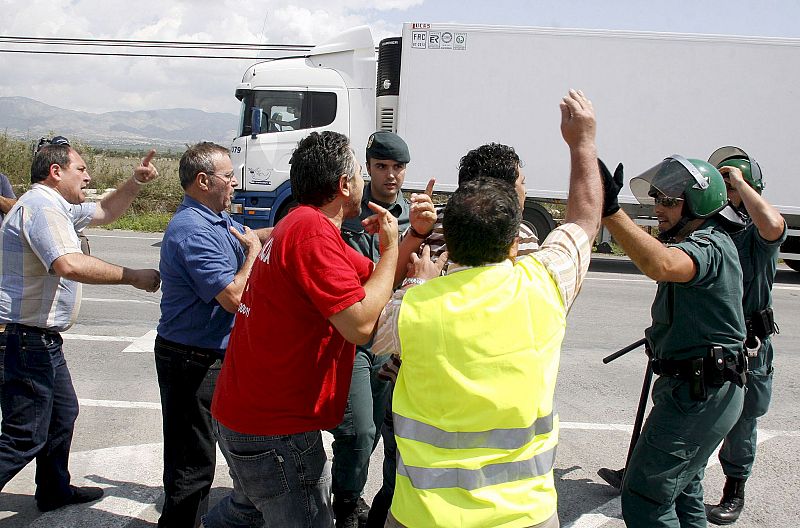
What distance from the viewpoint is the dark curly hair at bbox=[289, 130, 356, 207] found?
2488 mm

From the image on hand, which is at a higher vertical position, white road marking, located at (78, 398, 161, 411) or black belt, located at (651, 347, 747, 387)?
black belt, located at (651, 347, 747, 387)

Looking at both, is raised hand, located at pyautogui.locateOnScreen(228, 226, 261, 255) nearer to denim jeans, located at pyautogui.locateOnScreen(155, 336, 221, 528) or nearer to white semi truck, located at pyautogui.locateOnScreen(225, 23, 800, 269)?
denim jeans, located at pyautogui.locateOnScreen(155, 336, 221, 528)

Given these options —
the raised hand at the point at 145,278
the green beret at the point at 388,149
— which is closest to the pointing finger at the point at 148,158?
the raised hand at the point at 145,278

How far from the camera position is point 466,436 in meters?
1.91

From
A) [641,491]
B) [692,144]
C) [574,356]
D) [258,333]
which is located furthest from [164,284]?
[692,144]

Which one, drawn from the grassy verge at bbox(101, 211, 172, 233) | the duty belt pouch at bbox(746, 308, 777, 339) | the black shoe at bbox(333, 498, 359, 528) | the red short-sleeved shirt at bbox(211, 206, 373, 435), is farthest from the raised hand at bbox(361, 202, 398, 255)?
the grassy verge at bbox(101, 211, 172, 233)

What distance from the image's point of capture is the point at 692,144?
1277cm

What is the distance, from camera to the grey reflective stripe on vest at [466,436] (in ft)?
6.27

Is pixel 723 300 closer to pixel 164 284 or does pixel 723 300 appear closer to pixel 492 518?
pixel 492 518

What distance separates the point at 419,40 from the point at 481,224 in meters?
11.5

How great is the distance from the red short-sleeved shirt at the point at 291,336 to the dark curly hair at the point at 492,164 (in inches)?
31.2

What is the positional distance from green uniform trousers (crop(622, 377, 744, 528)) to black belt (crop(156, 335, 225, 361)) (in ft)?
6.13

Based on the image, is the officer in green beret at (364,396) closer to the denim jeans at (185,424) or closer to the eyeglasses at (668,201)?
the denim jeans at (185,424)

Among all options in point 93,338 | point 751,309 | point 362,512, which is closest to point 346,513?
point 362,512
